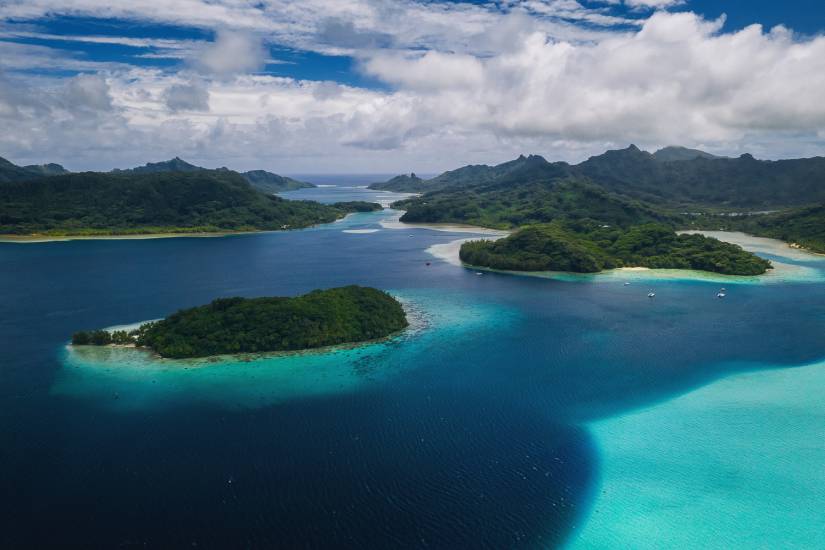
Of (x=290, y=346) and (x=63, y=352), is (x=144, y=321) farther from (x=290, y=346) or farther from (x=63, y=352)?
(x=290, y=346)

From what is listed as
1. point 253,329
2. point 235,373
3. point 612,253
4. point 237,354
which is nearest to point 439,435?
point 235,373

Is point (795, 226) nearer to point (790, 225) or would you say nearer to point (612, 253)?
point (790, 225)

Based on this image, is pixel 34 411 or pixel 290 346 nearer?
pixel 34 411

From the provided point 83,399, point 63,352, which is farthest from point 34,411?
point 63,352

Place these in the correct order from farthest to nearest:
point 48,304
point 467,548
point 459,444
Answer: point 48,304, point 459,444, point 467,548

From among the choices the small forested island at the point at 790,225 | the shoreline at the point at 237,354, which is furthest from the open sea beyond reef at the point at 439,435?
the small forested island at the point at 790,225

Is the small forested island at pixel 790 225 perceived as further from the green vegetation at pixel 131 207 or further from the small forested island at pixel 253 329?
the green vegetation at pixel 131 207
